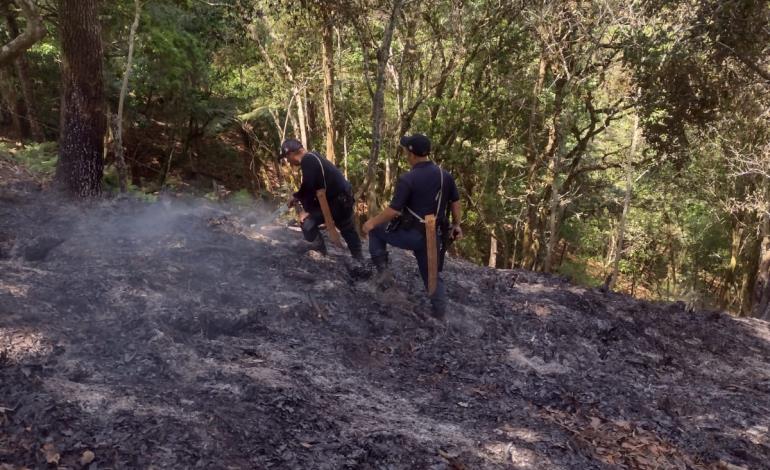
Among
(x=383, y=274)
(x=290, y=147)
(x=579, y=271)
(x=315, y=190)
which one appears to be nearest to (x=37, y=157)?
(x=290, y=147)

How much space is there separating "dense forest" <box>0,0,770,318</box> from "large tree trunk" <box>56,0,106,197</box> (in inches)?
0.9

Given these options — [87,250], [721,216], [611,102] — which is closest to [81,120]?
[87,250]

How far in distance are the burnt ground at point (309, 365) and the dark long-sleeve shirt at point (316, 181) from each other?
799 millimetres

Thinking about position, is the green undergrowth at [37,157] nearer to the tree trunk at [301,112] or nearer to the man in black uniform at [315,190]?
the man in black uniform at [315,190]

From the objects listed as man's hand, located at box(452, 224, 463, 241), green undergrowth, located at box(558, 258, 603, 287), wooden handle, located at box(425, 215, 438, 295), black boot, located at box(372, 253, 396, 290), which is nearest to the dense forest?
green undergrowth, located at box(558, 258, 603, 287)

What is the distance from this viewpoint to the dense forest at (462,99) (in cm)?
886

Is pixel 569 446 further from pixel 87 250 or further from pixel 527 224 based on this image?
pixel 527 224

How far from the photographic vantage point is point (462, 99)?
1493cm

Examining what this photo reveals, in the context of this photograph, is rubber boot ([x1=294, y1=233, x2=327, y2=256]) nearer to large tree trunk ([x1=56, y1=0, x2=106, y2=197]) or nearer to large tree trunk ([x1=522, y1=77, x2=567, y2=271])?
large tree trunk ([x1=56, y1=0, x2=106, y2=197])

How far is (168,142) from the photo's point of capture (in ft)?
69.0

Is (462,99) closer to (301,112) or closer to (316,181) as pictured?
(301,112)

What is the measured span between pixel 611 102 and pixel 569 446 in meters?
12.8

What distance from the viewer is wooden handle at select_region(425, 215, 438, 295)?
5.67 meters

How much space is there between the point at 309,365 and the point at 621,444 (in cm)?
242
